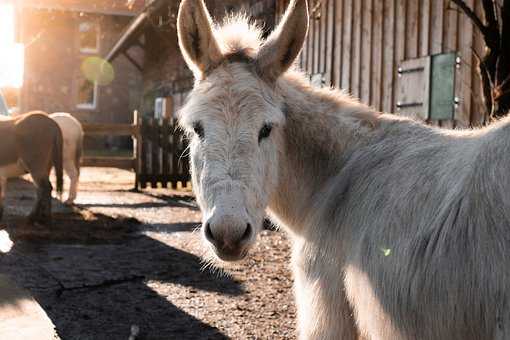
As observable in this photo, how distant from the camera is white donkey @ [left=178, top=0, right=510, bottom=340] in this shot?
2.06 meters

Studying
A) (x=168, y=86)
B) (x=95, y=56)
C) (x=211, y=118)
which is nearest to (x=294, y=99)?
(x=211, y=118)

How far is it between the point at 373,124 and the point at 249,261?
392cm

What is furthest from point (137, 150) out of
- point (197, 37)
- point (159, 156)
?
point (197, 37)

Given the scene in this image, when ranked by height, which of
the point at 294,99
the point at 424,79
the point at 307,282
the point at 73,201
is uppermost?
the point at 424,79

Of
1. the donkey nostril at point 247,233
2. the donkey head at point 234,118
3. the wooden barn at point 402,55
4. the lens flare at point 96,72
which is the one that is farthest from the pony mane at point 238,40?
the lens flare at point 96,72

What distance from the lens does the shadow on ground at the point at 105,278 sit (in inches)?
175

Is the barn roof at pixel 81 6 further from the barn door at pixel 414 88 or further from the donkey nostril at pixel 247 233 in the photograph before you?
the donkey nostril at pixel 247 233

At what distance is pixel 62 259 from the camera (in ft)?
21.1

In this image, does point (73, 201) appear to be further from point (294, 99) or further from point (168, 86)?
point (168, 86)

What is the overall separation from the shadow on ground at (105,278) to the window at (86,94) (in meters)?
24.8

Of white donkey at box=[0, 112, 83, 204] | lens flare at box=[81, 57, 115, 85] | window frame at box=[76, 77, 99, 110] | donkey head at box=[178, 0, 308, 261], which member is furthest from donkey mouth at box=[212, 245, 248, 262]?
window frame at box=[76, 77, 99, 110]

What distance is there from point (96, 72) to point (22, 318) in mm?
29558

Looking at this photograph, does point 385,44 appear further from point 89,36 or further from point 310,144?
point 89,36

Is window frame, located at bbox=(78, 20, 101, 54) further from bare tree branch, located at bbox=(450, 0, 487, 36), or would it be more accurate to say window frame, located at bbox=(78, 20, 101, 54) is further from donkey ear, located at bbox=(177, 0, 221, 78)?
donkey ear, located at bbox=(177, 0, 221, 78)
